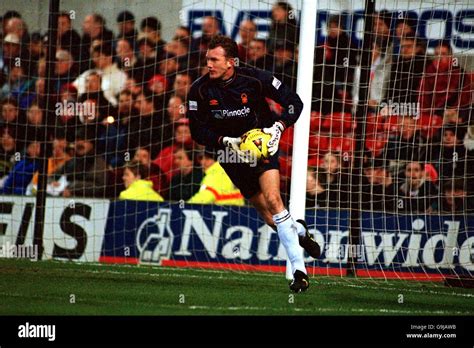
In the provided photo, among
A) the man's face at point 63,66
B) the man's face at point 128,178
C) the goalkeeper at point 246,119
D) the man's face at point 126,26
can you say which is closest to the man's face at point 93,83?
the man's face at point 63,66

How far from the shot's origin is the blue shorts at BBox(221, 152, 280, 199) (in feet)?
34.0

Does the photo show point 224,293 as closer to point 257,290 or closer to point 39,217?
point 257,290

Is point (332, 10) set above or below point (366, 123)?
above

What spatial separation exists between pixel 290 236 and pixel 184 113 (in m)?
4.83

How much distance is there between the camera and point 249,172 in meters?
10.5

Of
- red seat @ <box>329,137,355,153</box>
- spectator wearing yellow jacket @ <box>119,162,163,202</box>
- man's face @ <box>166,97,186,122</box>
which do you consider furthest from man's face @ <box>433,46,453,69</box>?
spectator wearing yellow jacket @ <box>119,162,163,202</box>

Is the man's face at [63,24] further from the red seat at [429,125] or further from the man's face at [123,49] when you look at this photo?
the red seat at [429,125]

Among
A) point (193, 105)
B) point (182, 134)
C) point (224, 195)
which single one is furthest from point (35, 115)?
point (193, 105)

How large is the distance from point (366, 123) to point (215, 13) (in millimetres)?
3086

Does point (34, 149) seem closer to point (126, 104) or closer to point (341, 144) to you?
point (126, 104)

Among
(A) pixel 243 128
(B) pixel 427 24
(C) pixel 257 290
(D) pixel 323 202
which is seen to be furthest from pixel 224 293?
(B) pixel 427 24

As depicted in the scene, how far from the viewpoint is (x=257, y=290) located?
10562 mm

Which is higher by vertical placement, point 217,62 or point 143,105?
point 143,105
